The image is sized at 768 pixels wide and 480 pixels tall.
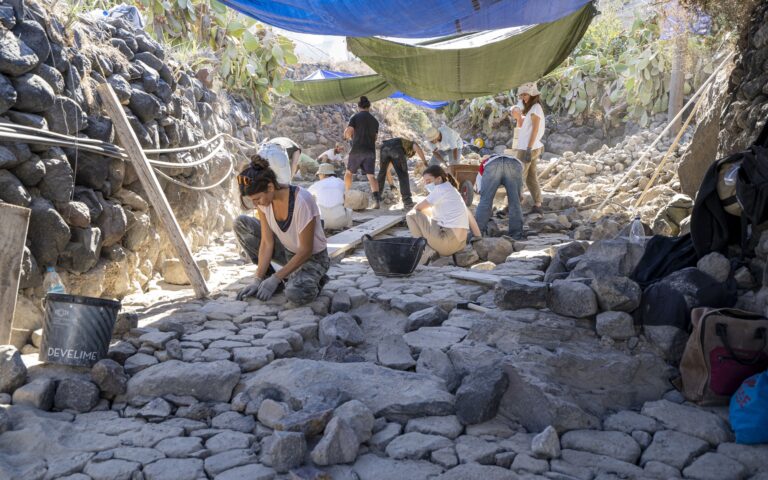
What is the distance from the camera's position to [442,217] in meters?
5.79

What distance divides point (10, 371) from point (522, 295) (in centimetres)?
290

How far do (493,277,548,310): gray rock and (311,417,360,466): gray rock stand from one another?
1.63 metres

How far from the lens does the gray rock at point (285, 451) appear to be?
8.04 feet

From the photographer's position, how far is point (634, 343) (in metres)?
3.47

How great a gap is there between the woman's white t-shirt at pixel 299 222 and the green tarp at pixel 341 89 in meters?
6.86

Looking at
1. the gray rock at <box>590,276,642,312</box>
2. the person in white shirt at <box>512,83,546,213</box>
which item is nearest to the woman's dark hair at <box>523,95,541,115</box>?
the person in white shirt at <box>512,83,546,213</box>

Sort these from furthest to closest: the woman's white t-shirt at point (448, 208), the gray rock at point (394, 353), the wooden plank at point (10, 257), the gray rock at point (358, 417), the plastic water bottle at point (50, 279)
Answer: the woman's white t-shirt at point (448, 208) → the plastic water bottle at point (50, 279) → the gray rock at point (394, 353) → the wooden plank at point (10, 257) → the gray rock at point (358, 417)

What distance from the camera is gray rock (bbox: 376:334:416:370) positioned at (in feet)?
11.4

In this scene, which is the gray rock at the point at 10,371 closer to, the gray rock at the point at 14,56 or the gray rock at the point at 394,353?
the gray rock at the point at 14,56

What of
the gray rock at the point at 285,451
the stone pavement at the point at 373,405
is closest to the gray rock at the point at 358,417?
the stone pavement at the point at 373,405

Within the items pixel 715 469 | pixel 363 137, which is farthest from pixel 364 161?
pixel 715 469

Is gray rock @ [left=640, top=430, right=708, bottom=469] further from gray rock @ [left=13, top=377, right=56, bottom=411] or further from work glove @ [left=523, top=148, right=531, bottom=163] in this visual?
work glove @ [left=523, top=148, right=531, bottom=163]

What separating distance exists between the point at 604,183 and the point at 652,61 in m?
5.71

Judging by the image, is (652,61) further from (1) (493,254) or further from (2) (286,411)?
(2) (286,411)
